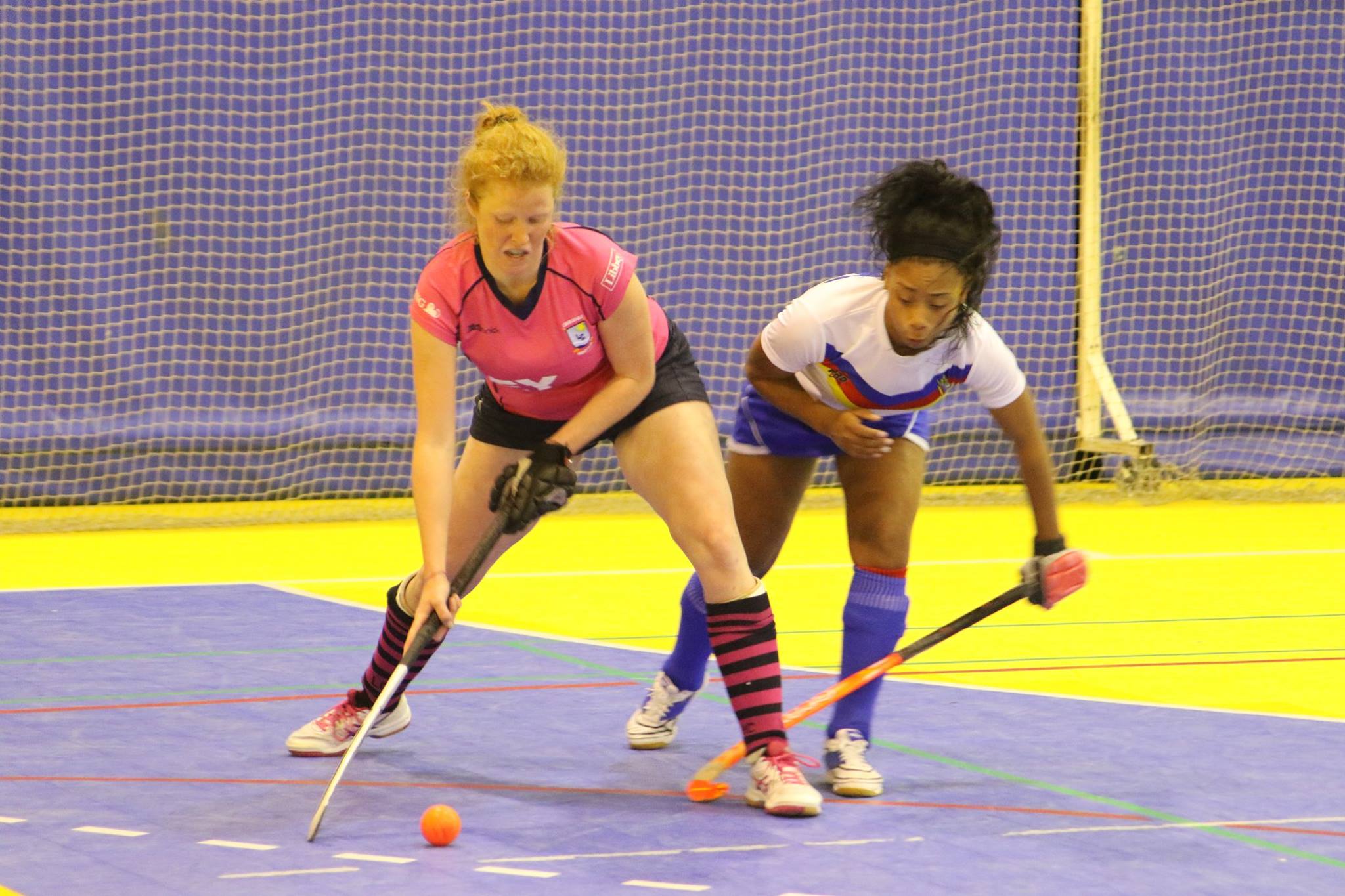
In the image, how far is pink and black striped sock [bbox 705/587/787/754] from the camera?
285 centimetres

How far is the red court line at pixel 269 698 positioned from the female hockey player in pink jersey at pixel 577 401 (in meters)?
0.84

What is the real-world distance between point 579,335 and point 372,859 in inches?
36.5

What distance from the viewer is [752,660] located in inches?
112

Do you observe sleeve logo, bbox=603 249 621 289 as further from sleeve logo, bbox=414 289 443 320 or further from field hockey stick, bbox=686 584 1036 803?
field hockey stick, bbox=686 584 1036 803

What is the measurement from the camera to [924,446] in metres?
3.14

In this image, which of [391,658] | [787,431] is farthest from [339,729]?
[787,431]

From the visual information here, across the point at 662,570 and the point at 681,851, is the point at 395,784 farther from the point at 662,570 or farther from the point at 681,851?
the point at 662,570

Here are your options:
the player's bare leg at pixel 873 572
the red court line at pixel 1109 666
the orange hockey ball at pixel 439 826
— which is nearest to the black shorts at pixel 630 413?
the player's bare leg at pixel 873 572

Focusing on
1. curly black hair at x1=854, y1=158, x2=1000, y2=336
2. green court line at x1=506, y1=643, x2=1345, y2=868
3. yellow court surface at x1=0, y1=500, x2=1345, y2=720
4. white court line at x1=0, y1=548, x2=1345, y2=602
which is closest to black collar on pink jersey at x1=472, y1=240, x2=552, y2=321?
curly black hair at x1=854, y1=158, x2=1000, y2=336

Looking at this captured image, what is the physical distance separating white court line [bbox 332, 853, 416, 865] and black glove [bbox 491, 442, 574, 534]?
623 mm

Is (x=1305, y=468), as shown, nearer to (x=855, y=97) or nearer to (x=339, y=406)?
(x=855, y=97)

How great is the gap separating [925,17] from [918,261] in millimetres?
5014

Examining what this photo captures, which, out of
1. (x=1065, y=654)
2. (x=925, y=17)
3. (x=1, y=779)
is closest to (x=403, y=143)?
(x=925, y=17)

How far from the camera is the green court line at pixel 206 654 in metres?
3.96
